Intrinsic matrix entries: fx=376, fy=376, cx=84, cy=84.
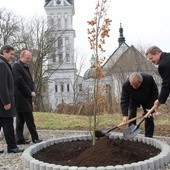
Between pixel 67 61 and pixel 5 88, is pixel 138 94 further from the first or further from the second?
pixel 67 61

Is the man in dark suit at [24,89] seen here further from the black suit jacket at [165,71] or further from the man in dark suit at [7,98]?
the black suit jacket at [165,71]

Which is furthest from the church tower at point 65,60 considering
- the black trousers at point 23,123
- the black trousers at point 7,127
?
the black trousers at point 7,127

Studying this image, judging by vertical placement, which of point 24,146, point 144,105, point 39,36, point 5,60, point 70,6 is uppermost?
point 70,6

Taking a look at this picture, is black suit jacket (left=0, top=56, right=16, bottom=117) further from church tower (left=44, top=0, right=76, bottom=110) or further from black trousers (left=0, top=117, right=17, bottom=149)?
church tower (left=44, top=0, right=76, bottom=110)

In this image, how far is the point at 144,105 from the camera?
7.69 meters

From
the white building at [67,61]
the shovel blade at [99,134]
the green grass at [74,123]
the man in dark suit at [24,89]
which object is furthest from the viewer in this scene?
the white building at [67,61]

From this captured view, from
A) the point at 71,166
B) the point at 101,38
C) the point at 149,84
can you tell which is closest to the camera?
the point at 71,166

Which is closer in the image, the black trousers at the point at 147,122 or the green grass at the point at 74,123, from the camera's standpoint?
the black trousers at the point at 147,122

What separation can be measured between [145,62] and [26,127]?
2404 centimetres

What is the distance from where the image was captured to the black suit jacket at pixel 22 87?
25.6 ft

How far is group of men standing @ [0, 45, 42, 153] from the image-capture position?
679 centimetres

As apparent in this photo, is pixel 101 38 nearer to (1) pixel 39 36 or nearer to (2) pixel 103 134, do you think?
(2) pixel 103 134

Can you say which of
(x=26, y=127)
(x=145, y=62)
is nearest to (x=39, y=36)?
(x=145, y=62)

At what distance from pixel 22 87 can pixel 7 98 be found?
1.14 meters
